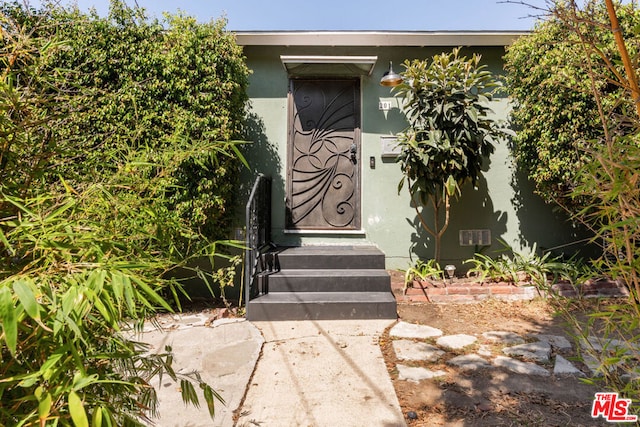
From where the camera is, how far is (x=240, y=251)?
14.0 ft

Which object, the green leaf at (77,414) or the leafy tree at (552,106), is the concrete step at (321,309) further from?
the green leaf at (77,414)

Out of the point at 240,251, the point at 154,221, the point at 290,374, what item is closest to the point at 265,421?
the point at 290,374

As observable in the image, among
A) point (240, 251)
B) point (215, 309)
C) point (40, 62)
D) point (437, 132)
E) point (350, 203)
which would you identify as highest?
point (437, 132)

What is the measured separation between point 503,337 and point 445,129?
2.30 meters

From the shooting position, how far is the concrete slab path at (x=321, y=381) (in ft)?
5.84

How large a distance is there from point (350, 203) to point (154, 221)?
3.70 m

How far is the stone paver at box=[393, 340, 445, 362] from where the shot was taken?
248cm

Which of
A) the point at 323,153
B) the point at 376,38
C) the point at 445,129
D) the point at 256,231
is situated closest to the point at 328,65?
the point at 376,38

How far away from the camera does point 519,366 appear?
230cm

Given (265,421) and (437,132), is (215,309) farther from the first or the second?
(437,132)

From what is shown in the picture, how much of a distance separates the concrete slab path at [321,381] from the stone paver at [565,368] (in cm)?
114

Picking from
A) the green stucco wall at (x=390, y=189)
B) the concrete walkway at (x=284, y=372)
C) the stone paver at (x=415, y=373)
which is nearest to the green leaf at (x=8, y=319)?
the concrete walkway at (x=284, y=372)

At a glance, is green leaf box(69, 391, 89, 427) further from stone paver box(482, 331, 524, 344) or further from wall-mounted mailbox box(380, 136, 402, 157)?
wall-mounted mailbox box(380, 136, 402, 157)

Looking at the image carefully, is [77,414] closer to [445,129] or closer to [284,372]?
[284,372]
